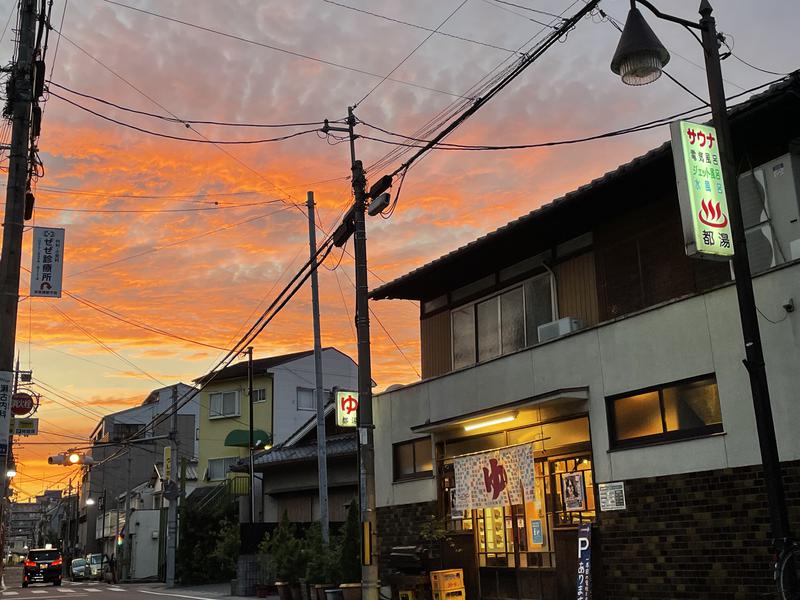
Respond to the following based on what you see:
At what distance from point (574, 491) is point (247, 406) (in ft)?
109

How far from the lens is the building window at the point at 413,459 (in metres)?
18.9

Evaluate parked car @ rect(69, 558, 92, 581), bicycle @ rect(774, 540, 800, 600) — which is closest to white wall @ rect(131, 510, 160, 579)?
parked car @ rect(69, 558, 92, 581)

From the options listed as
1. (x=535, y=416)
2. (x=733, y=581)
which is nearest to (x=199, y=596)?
(x=535, y=416)

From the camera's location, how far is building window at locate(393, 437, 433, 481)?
18922mm

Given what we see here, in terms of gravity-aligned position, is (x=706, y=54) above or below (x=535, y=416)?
above

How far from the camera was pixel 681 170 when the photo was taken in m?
10.7

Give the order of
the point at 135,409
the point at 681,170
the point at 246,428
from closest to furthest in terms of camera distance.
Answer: the point at 681,170
the point at 246,428
the point at 135,409

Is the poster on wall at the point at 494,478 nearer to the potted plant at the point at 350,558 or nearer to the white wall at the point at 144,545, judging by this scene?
the potted plant at the point at 350,558

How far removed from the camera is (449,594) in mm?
15695

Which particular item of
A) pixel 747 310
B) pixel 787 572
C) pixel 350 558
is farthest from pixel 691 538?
pixel 350 558

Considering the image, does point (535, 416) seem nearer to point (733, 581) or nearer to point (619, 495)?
point (619, 495)

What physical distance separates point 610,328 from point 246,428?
33377mm

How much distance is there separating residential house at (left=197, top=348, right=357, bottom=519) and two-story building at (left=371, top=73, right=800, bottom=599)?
25993mm

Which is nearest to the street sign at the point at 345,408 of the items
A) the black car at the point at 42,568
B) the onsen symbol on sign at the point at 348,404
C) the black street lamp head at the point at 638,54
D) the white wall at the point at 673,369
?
the onsen symbol on sign at the point at 348,404
